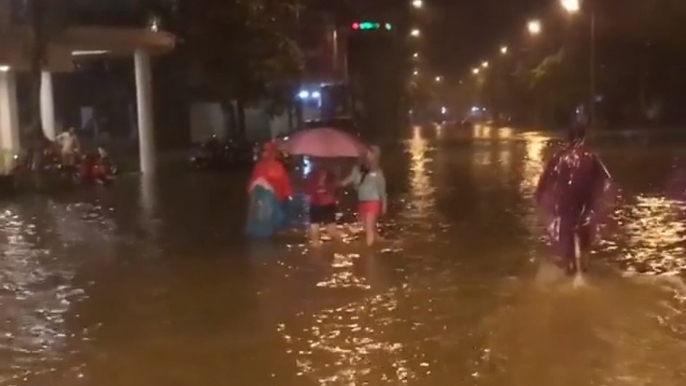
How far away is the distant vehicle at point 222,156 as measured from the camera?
36.2 meters

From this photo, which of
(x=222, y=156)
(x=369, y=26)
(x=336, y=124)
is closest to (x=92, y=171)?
(x=222, y=156)

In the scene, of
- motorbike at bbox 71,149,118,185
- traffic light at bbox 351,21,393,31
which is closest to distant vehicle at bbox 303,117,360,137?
motorbike at bbox 71,149,118,185

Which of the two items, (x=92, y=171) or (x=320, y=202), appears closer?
(x=320, y=202)

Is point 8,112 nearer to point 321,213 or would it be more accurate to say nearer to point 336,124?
point 336,124

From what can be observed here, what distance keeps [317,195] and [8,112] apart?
22919mm

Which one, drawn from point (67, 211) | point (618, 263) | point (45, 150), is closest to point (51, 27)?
point (45, 150)

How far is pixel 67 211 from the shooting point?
22688 mm

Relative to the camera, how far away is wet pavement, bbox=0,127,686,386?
28.8 ft

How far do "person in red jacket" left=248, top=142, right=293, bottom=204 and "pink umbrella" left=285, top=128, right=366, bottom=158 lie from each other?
1.35 feet

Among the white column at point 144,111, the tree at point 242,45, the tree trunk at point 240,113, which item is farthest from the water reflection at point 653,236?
the tree trunk at point 240,113

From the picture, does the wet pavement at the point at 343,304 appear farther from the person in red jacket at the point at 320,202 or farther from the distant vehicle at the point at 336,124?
the distant vehicle at the point at 336,124

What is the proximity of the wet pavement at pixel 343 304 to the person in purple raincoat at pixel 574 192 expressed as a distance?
544mm

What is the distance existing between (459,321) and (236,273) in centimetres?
404

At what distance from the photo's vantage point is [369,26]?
226 ft
